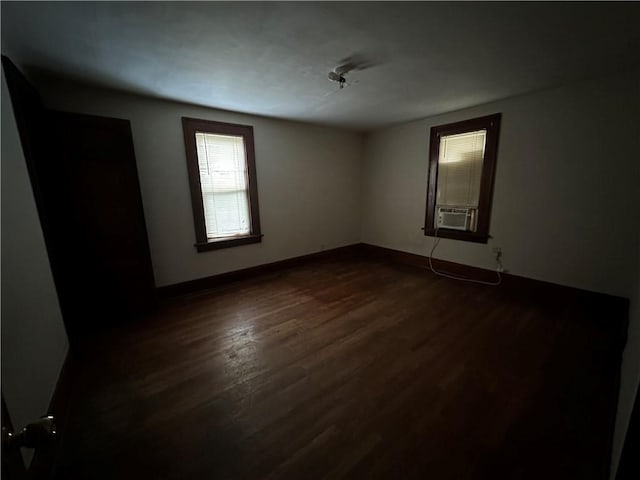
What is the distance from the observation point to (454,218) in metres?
3.70

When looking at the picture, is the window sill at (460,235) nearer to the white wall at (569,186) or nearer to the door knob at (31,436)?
the white wall at (569,186)

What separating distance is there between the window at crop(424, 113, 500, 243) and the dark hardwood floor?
3.98ft

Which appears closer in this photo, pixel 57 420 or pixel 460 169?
pixel 57 420

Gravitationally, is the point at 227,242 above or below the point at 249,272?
above

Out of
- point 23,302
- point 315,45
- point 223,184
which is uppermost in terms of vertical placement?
point 315,45

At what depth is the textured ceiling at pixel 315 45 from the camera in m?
1.49

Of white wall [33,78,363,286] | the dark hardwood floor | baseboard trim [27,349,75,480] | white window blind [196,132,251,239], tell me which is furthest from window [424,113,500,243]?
baseboard trim [27,349,75,480]

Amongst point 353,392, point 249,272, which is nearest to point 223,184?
point 249,272

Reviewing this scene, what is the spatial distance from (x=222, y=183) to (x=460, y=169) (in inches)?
134

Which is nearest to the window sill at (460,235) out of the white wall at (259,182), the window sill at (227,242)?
the white wall at (259,182)

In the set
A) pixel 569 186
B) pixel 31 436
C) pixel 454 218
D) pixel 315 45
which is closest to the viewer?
pixel 31 436

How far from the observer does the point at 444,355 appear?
202cm

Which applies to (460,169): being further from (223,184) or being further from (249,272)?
(249,272)

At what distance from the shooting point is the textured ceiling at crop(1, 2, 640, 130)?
58.5 inches
